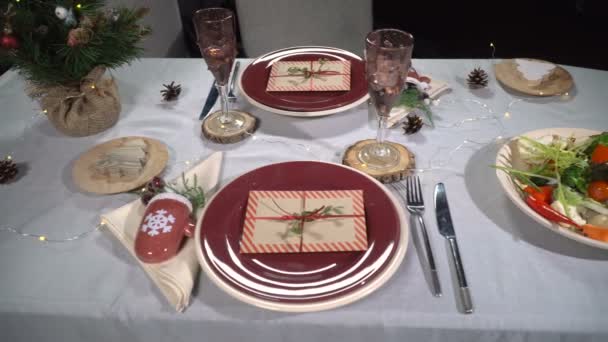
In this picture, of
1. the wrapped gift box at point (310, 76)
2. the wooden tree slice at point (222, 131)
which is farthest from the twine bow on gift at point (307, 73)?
the wooden tree slice at point (222, 131)

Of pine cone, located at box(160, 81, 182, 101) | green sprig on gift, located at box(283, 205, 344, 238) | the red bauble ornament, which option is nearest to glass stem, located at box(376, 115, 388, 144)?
green sprig on gift, located at box(283, 205, 344, 238)

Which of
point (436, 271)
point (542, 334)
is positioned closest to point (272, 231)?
point (436, 271)

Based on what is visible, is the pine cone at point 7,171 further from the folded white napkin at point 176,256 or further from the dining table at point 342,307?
the folded white napkin at point 176,256

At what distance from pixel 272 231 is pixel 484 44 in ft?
8.75

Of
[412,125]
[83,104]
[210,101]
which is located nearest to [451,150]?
[412,125]

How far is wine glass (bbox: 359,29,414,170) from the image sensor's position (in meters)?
0.76

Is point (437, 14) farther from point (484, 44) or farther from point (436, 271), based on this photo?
point (436, 271)

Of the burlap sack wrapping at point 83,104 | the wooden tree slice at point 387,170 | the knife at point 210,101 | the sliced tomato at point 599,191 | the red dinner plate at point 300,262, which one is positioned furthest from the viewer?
the knife at point 210,101

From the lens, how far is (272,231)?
2.23ft

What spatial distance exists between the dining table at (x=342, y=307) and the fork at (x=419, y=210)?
0.01m

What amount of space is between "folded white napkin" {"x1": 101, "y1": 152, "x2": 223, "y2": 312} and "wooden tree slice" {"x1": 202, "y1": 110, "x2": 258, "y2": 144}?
0.11 metres

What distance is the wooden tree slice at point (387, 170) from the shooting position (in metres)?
0.83

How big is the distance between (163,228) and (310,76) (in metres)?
0.53

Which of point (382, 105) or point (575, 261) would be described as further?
point (382, 105)
